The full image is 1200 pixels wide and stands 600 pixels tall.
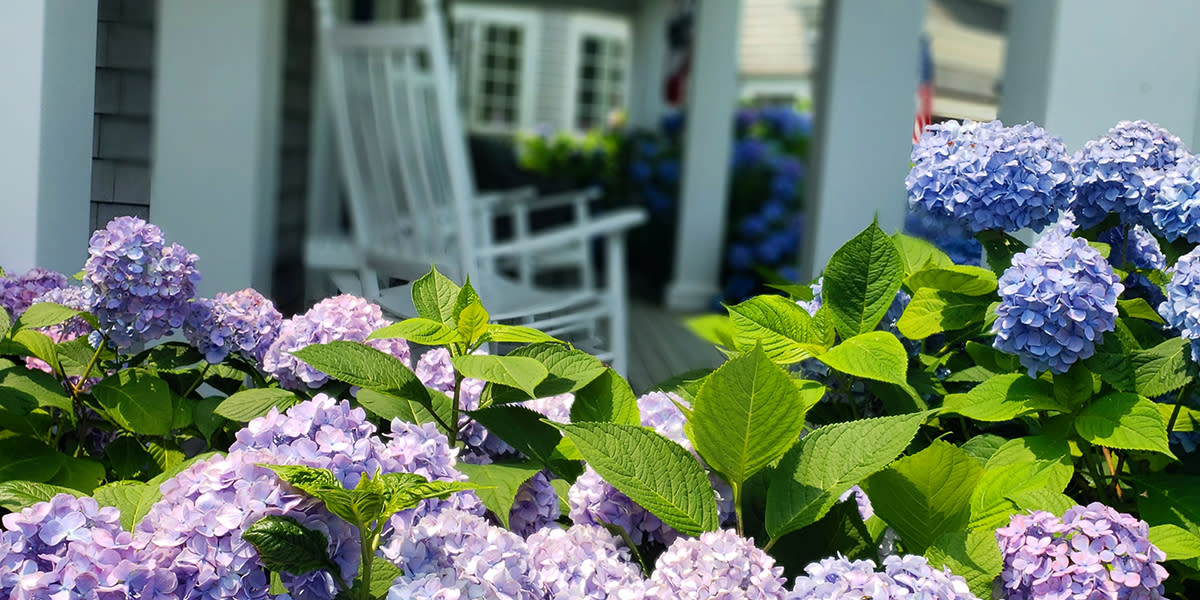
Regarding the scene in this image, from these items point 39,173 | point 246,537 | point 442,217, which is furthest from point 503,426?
point 442,217

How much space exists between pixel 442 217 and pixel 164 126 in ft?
2.31

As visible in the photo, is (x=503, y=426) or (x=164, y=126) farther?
(x=164, y=126)

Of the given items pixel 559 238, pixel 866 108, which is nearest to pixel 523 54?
pixel 559 238

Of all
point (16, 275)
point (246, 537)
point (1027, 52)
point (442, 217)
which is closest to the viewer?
point (246, 537)

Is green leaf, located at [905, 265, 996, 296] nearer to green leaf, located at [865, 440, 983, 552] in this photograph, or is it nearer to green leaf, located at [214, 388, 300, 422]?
green leaf, located at [865, 440, 983, 552]

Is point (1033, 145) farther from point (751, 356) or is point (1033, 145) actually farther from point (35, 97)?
point (35, 97)

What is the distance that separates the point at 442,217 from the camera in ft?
8.84

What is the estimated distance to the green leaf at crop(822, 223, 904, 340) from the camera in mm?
882

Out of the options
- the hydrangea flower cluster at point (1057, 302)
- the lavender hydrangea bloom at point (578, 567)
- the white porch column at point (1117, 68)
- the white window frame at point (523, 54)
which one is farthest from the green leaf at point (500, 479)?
the white window frame at point (523, 54)

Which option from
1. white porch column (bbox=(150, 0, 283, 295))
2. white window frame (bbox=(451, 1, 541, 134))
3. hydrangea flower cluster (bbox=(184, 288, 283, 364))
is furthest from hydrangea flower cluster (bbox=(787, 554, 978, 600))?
white window frame (bbox=(451, 1, 541, 134))

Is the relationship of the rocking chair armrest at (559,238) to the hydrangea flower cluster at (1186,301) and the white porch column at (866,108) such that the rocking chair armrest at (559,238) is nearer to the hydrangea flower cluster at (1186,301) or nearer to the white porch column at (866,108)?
the white porch column at (866,108)

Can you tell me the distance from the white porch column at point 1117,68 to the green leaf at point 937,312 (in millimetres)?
457

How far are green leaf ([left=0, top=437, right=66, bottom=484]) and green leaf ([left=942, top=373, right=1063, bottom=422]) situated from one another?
26.9 inches

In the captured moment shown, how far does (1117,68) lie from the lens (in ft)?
4.05
